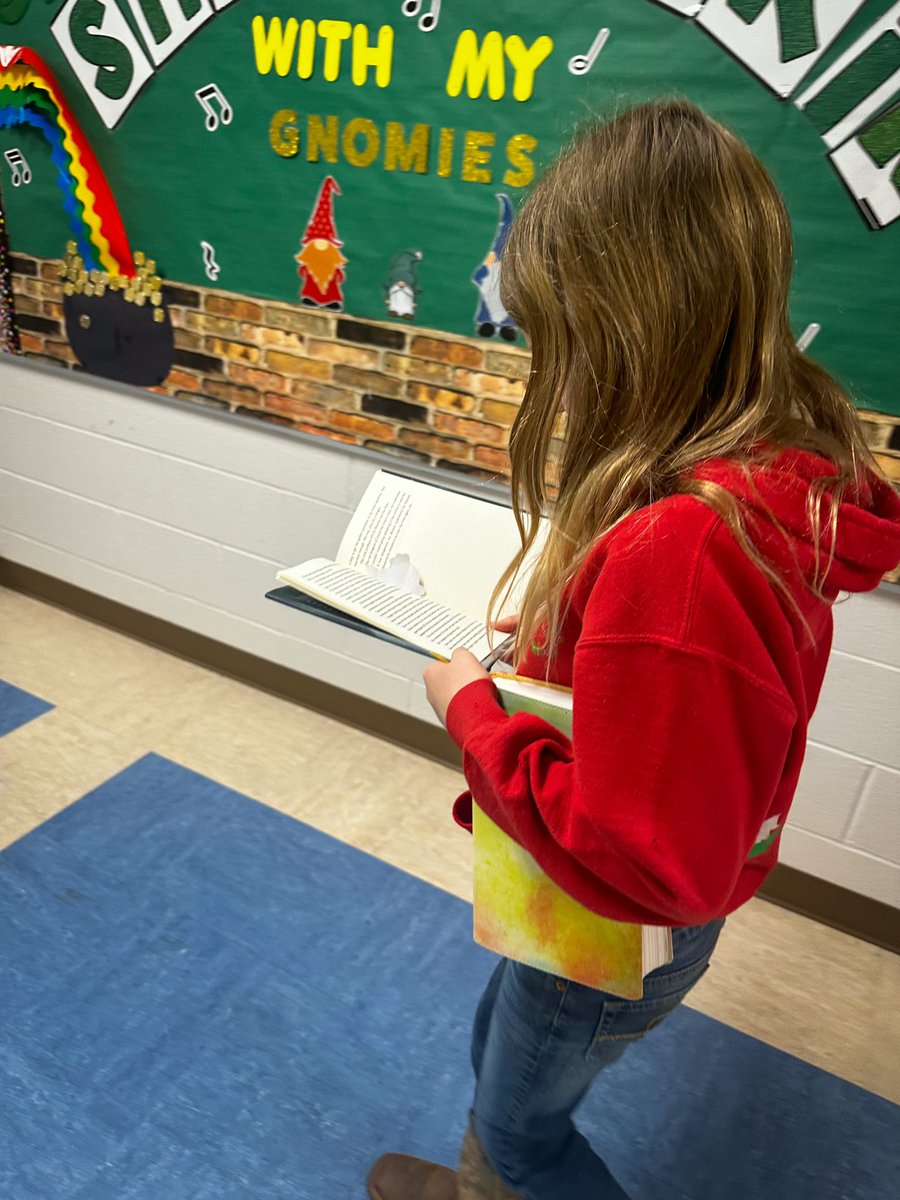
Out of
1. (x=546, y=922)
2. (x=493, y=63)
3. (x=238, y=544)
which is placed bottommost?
(x=238, y=544)

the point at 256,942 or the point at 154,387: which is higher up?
the point at 154,387

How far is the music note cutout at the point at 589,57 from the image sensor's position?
62.6 inches

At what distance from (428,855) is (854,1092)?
0.93 meters

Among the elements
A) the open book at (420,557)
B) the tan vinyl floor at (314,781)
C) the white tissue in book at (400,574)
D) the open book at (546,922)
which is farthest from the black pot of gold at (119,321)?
the open book at (546,922)

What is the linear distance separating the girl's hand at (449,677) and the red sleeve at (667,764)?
212 mm

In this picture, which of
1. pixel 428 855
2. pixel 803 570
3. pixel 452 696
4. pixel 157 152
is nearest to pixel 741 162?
pixel 803 570

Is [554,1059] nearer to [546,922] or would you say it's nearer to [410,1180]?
[546,922]

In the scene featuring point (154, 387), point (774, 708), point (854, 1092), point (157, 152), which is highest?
point (157, 152)

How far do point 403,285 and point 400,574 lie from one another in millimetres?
835

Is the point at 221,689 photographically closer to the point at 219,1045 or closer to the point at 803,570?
the point at 219,1045

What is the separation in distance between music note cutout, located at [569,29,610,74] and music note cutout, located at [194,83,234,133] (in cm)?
79

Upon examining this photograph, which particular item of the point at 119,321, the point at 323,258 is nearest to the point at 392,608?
the point at 323,258

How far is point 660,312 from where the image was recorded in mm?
675

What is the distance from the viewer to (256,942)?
1.76 metres
